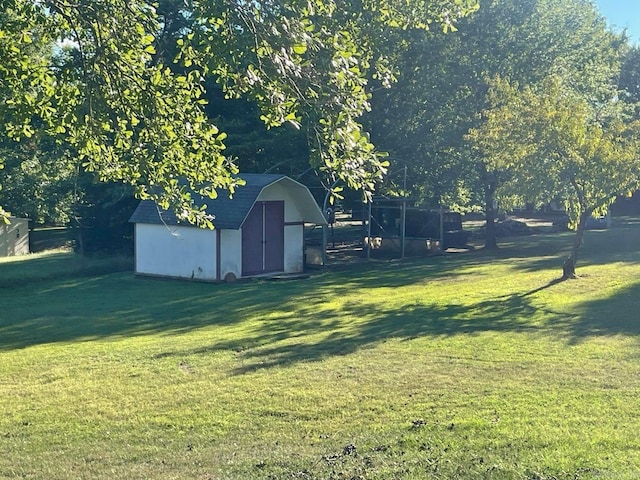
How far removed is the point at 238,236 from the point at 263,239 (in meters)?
1.19

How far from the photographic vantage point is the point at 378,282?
76.5 ft

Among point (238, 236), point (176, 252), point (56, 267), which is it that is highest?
point (238, 236)

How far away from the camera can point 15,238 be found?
124 feet

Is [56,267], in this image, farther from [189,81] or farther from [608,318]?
[189,81]

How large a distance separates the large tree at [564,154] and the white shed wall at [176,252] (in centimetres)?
890

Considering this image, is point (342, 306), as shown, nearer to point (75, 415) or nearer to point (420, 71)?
point (75, 415)

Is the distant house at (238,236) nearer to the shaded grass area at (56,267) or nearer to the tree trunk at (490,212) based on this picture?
the shaded grass area at (56,267)

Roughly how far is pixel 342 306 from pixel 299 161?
38.0 feet

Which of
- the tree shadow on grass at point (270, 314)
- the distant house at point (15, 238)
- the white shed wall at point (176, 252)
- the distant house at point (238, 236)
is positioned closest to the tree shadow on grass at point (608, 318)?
the tree shadow on grass at point (270, 314)

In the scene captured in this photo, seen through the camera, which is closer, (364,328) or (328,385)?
(328,385)

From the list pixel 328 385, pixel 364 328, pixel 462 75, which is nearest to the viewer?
pixel 328 385

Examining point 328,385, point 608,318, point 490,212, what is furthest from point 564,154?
point 328,385

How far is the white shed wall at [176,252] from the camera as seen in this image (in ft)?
77.9

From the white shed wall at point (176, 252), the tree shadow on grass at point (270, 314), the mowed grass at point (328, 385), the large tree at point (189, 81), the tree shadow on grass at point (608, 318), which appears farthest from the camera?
the white shed wall at point (176, 252)
